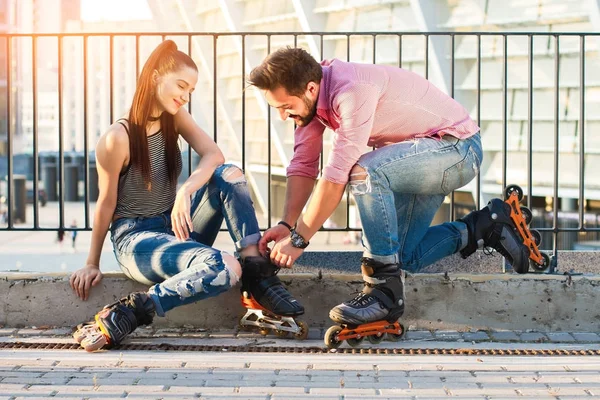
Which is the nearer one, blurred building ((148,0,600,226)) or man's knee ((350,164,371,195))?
man's knee ((350,164,371,195))

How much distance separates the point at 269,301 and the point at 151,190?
2.46 ft

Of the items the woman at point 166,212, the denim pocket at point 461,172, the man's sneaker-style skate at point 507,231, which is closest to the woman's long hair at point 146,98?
the woman at point 166,212

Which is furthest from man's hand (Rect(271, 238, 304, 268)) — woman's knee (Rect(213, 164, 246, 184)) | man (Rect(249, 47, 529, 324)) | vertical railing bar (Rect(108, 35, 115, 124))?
vertical railing bar (Rect(108, 35, 115, 124))

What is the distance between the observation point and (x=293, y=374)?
12.4 ft

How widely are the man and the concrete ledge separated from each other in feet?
0.52

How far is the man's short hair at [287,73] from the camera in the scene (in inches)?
160

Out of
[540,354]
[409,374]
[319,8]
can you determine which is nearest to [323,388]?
[409,374]

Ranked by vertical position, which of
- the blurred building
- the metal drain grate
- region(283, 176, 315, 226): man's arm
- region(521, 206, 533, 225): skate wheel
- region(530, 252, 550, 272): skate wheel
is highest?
the blurred building

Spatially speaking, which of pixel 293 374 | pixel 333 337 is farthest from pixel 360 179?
pixel 293 374

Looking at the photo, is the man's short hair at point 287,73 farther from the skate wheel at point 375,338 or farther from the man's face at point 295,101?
the skate wheel at point 375,338

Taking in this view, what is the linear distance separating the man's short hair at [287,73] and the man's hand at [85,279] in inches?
49.1

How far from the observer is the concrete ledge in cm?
473

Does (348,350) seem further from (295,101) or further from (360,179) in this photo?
(295,101)

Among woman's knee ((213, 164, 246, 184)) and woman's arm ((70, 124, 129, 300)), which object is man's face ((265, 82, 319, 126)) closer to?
woman's knee ((213, 164, 246, 184))
